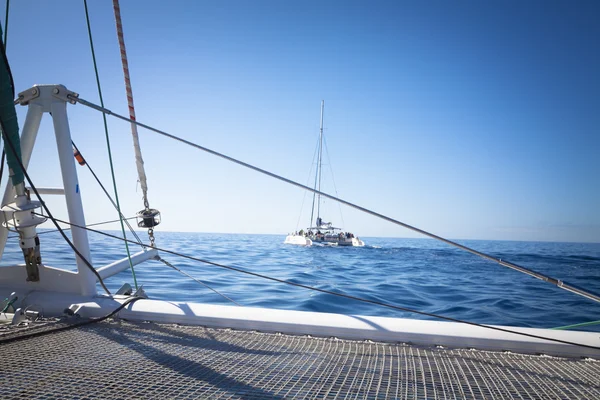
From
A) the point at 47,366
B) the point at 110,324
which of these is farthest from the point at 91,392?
the point at 110,324

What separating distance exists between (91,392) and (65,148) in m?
2.03

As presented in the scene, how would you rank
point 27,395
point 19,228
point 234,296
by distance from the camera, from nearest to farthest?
point 27,395, point 19,228, point 234,296

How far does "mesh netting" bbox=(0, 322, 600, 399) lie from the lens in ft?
4.63

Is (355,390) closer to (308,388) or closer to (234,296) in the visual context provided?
(308,388)

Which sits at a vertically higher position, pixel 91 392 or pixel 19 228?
pixel 19 228

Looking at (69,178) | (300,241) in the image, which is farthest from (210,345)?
(300,241)

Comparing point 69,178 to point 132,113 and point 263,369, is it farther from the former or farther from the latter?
point 263,369

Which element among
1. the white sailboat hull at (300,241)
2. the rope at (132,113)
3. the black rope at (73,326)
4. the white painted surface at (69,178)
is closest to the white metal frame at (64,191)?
the white painted surface at (69,178)

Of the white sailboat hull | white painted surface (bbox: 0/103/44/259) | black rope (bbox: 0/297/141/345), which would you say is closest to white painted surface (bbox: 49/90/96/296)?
white painted surface (bbox: 0/103/44/259)

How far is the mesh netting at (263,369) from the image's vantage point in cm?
141

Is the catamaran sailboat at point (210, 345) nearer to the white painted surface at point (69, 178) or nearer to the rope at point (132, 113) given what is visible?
the white painted surface at point (69, 178)

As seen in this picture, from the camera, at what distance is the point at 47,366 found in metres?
1.59

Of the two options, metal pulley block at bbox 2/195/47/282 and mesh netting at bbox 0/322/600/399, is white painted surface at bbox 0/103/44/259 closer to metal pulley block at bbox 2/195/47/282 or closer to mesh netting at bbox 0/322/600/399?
metal pulley block at bbox 2/195/47/282

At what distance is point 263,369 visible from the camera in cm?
163
